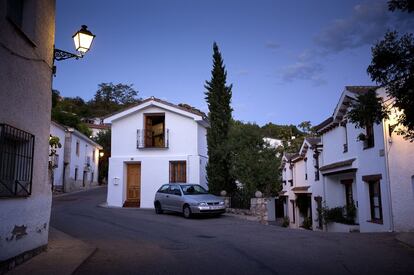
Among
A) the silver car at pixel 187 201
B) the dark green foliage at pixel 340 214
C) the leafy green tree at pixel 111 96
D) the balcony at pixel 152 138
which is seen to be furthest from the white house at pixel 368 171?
the leafy green tree at pixel 111 96

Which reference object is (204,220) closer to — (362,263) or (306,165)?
(362,263)

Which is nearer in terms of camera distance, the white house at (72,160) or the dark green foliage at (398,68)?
the dark green foliage at (398,68)

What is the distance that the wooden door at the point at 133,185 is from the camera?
25297mm

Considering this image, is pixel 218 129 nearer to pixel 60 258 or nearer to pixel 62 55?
pixel 62 55

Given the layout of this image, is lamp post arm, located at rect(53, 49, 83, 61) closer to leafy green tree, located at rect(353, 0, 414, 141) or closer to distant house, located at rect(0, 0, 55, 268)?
distant house, located at rect(0, 0, 55, 268)

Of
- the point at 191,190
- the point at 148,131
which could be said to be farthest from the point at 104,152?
the point at 191,190

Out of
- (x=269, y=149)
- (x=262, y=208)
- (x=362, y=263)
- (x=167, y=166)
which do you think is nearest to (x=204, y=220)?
(x=262, y=208)

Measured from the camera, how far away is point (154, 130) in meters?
27.0

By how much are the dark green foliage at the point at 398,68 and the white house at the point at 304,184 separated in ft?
55.8

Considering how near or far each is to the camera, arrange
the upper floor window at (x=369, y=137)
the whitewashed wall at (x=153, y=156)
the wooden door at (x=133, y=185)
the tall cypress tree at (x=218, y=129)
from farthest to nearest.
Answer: the wooden door at (x=133, y=185)
the whitewashed wall at (x=153, y=156)
the tall cypress tree at (x=218, y=129)
the upper floor window at (x=369, y=137)

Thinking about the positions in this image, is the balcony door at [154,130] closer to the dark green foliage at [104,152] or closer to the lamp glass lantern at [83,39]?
the lamp glass lantern at [83,39]

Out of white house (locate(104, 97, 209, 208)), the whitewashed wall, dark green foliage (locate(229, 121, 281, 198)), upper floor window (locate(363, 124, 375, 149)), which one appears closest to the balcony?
white house (locate(104, 97, 209, 208))

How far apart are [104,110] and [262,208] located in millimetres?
70245

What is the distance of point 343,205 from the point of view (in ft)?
71.9
